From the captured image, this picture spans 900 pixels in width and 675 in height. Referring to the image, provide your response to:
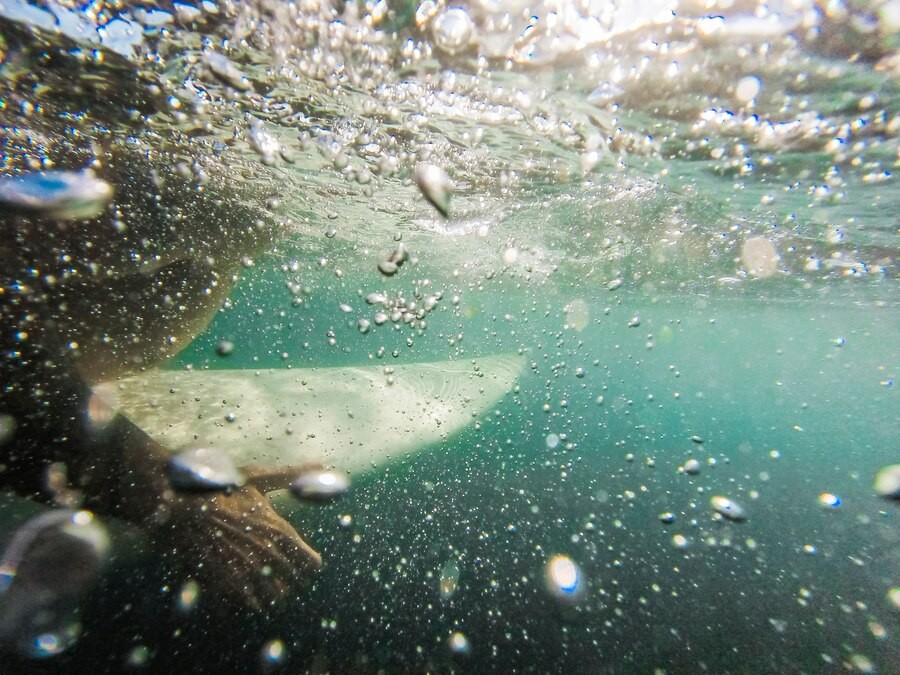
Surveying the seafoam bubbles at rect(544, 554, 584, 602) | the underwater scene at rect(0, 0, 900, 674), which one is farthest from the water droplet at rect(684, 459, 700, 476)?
the seafoam bubbles at rect(544, 554, 584, 602)

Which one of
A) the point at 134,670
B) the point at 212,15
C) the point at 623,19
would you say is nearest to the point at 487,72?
the point at 623,19

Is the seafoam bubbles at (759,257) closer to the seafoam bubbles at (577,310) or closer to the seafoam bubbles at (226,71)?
the seafoam bubbles at (226,71)

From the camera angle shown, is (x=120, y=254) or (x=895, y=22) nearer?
(x=895, y=22)

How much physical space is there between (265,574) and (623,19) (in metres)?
8.04

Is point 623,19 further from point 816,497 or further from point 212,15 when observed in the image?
point 816,497

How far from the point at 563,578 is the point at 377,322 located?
263 inches

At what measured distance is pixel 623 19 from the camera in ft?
14.7

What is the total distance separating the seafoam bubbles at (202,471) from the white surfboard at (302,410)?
374 millimetres

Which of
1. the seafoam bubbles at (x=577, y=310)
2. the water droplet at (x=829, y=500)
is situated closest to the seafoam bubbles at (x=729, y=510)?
the water droplet at (x=829, y=500)

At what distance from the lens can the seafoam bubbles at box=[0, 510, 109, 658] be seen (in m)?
4.28

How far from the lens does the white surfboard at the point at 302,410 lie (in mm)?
Answer: 7051

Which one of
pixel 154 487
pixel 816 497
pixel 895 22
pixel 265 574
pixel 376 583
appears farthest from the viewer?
pixel 816 497

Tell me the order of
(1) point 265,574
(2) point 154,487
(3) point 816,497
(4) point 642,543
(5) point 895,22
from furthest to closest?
1. (3) point 816,497
2. (4) point 642,543
3. (1) point 265,574
4. (2) point 154,487
5. (5) point 895,22

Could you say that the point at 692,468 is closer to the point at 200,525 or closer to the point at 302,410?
the point at 302,410
